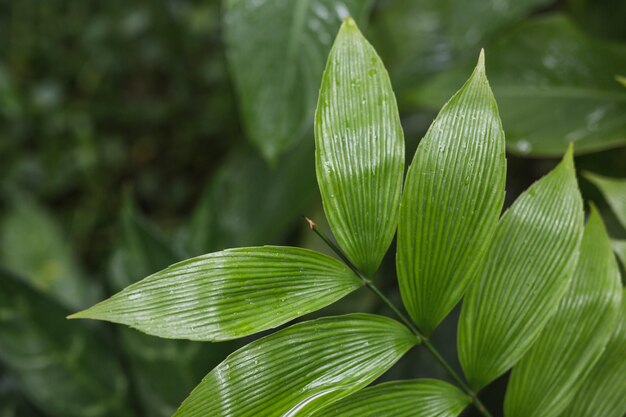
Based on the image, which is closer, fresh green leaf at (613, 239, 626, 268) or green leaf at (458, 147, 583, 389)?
green leaf at (458, 147, 583, 389)

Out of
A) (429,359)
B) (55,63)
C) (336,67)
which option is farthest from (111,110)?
(336,67)

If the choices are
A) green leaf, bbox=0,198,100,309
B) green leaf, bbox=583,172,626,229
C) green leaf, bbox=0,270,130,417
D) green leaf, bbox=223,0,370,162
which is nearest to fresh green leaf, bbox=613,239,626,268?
green leaf, bbox=583,172,626,229

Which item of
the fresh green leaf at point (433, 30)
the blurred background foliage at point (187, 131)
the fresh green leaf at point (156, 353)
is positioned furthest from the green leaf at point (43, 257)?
the fresh green leaf at point (433, 30)

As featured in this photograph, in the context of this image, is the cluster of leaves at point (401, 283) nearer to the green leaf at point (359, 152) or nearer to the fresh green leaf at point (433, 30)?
the green leaf at point (359, 152)

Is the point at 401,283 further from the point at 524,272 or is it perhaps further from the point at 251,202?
the point at 251,202

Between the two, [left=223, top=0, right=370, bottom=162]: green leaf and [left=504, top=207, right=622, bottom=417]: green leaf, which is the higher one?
[left=223, top=0, right=370, bottom=162]: green leaf

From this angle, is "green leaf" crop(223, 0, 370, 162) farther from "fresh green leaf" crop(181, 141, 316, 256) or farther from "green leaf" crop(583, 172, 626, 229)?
"green leaf" crop(583, 172, 626, 229)

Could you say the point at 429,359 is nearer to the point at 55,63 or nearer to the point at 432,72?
the point at 432,72
